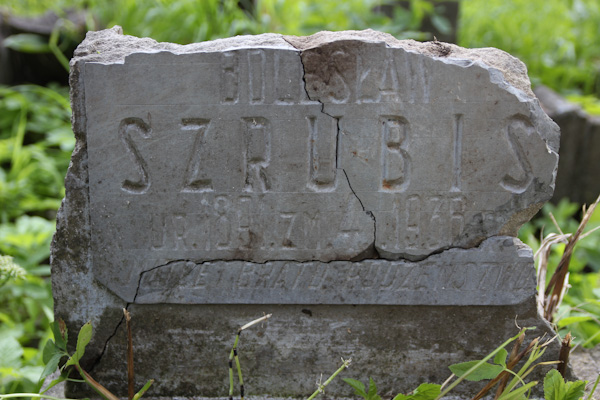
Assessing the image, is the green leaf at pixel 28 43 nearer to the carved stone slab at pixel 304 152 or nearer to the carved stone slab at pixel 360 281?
the carved stone slab at pixel 304 152

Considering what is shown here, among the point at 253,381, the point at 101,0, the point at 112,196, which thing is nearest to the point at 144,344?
the point at 253,381

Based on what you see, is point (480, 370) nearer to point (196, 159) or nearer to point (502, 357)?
point (502, 357)

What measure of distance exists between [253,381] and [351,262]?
0.56 meters

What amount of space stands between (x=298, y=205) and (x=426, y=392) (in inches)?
27.7

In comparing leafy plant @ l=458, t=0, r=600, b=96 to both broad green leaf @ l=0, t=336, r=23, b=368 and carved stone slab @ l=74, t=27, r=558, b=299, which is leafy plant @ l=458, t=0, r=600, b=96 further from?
broad green leaf @ l=0, t=336, r=23, b=368

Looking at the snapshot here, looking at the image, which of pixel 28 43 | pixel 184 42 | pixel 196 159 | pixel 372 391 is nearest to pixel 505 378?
pixel 372 391

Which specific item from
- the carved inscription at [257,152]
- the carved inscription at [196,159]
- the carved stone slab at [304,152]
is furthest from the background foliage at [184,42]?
the carved inscription at [257,152]

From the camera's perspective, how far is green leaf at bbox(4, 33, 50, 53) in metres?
4.99

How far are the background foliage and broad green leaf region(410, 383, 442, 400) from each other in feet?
2.61

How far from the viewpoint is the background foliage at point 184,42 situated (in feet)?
9.93

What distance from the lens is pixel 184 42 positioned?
186 inches

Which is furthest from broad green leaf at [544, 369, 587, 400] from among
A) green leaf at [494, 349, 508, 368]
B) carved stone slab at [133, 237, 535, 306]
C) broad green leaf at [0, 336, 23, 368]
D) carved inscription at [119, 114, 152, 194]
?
broad green leaf at [0, 336, 23, 368]

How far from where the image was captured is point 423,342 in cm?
210

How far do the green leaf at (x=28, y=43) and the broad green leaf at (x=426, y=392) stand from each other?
4455mm
